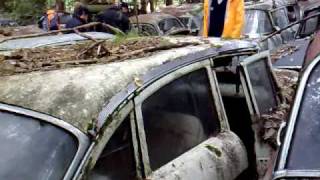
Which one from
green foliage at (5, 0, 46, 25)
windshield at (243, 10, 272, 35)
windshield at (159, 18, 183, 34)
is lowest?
→ green foliage at (5, 0, 46, 25)

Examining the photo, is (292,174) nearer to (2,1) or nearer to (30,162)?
(30,162)

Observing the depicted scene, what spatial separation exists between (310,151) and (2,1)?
81.6 ft

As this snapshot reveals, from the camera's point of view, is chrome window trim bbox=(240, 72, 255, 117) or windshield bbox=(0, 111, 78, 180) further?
chrome window trim bbox=(240, 72, 255, 117)

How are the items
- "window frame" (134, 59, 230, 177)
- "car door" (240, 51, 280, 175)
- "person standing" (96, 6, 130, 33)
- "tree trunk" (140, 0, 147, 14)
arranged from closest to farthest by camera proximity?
"window frame" (134, 59, 230, 177) < "car door" (240, 51, 280, 175) < "person standing" (96, 6, 130, 33) < "tree trunk" (140, 0, 147, 14)

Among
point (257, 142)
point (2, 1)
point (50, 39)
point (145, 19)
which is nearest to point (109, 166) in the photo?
point (257, 142)

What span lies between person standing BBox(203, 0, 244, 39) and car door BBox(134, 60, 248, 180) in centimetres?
414

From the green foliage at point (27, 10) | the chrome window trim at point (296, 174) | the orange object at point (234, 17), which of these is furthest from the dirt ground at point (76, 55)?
the green foliage at point (27, 10)

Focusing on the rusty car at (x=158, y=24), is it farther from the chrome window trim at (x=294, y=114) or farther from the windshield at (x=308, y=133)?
the windshield at (x=308, y=133)

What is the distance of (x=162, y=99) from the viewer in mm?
3602

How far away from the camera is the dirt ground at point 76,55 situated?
381 cm

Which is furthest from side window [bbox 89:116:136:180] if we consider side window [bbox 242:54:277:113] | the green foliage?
the green foliage

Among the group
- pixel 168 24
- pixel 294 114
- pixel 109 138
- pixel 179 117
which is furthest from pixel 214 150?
pixel 168 24

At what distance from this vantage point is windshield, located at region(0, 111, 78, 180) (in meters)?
2.88

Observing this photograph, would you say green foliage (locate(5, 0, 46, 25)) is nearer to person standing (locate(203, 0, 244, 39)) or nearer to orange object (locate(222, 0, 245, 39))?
person standing (locate(203, 0, 244, 39))
